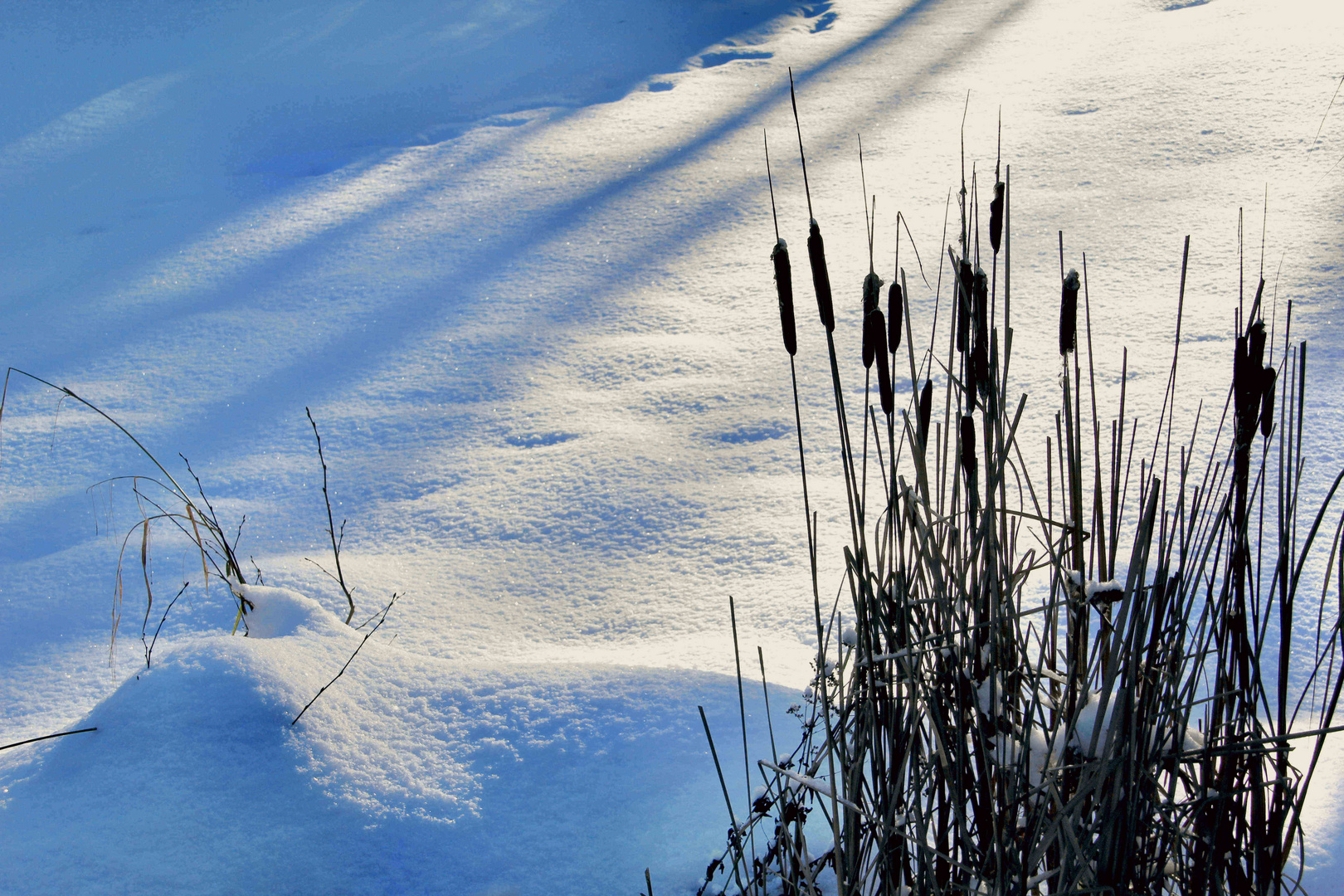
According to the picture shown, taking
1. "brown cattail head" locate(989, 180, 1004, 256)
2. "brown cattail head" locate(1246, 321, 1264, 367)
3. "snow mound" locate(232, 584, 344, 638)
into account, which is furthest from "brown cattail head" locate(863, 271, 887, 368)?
"snow mound" locate(232, 584, 344, 638)

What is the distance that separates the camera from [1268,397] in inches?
23.5

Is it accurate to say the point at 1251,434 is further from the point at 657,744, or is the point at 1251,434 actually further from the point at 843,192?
the point at 843,192

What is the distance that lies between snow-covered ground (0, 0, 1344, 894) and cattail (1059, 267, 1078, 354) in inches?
26.3

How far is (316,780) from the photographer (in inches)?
40.6

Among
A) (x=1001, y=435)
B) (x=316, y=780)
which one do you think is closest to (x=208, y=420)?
(x=316, y=780)

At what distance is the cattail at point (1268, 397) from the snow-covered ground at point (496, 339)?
1.96ft

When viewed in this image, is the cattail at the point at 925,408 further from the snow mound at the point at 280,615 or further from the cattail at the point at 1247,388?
the snow mound at the point at 280,615

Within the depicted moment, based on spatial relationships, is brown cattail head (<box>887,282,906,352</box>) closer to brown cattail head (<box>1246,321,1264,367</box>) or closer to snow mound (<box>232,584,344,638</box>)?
brown cattail head (<box>1246,321,1264,367</box>)

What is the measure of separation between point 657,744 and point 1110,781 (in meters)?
0.54

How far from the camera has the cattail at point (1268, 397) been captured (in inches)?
22.7

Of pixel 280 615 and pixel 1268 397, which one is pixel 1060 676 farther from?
pixel 280 615

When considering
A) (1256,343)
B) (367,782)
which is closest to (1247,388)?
(1256,343)

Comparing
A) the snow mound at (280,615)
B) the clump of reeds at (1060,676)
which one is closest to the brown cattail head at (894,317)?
the clump of reeds at (1060,676)

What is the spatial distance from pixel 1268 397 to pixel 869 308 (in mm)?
265
